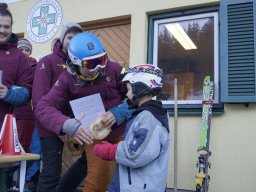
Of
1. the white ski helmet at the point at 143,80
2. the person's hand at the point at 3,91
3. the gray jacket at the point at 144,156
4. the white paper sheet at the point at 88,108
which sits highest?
the white ski helmet at the point at 143,80

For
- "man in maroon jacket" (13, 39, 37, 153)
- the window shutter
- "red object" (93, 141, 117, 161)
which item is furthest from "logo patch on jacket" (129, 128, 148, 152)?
"man in maroon jacket" (13, 39, 37, 153)

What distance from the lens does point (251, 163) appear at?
12.4 feet

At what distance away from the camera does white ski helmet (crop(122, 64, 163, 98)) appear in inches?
96.3

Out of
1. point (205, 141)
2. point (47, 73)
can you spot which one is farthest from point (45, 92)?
point (205, 141)

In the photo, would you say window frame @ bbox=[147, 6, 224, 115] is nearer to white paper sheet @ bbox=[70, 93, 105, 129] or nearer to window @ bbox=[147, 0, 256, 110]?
window @ bbox=[147, 0, 256, 110]

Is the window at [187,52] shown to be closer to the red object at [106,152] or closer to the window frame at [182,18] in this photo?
the window frame at [182,18]

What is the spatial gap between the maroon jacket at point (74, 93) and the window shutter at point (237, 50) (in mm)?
1542

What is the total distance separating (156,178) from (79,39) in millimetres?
1108

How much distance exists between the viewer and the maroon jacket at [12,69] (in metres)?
2.90

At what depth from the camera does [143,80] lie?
2.45 meters

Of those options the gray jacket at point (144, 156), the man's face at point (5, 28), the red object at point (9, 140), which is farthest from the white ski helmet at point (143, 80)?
the man's face at point (5, 28)

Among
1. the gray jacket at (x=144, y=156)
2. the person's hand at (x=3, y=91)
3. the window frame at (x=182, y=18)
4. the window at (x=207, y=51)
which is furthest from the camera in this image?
the window frame at (x=182, y=18)

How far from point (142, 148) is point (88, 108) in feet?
2.08

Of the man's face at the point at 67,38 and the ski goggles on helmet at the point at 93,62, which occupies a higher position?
the man's face at the point at 67,38
